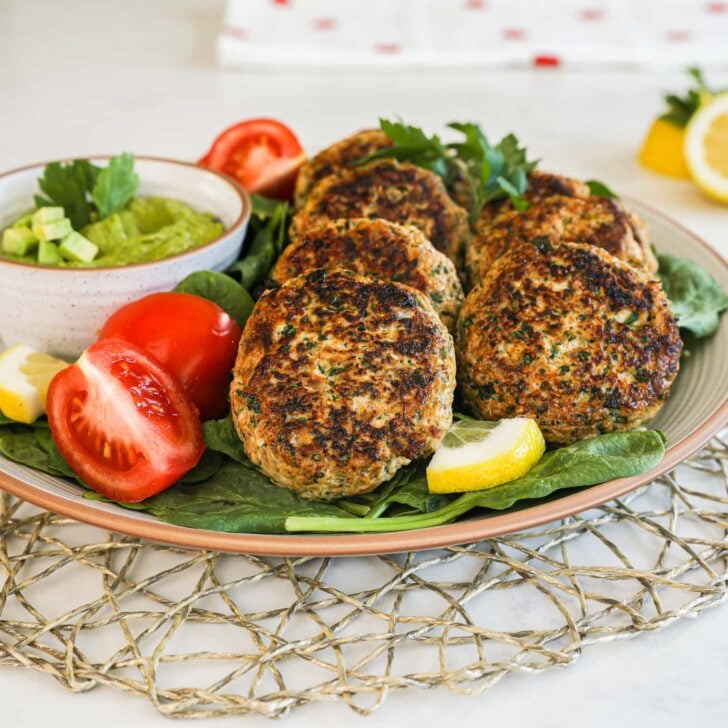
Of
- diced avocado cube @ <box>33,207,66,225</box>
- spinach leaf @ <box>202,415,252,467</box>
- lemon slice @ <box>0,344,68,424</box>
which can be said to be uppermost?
diced avocado cube @ <box>33,207,66,225</box>

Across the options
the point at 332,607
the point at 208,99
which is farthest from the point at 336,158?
the point at 208,99

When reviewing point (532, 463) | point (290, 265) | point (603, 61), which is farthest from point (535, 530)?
point (603, 61)

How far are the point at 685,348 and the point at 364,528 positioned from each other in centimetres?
154

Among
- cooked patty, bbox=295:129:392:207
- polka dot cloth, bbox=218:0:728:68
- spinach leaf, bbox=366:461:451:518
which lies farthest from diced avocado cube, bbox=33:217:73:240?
polka dot cloth, bbox=218:0:728:68

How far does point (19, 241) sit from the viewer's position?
3521mm

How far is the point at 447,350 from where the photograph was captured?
2826 millimetres

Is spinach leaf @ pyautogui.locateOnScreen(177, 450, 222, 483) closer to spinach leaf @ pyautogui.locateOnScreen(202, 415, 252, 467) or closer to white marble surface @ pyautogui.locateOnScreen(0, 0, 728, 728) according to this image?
spinach leaf @ pyautogui.locateOnScreen(202, 415, 252, 467)

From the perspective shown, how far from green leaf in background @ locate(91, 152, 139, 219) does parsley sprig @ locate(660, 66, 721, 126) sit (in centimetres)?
329

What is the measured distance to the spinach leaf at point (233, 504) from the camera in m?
2.55

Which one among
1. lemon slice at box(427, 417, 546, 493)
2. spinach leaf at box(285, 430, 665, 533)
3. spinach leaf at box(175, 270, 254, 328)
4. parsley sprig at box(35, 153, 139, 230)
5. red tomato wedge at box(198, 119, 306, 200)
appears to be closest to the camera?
spinach leaf at box(285, 430, 665, 533)

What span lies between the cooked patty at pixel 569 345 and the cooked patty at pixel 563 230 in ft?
1.02

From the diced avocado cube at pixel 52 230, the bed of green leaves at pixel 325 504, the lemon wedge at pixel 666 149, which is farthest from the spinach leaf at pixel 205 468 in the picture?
the lemon wedge at pixel 666 149

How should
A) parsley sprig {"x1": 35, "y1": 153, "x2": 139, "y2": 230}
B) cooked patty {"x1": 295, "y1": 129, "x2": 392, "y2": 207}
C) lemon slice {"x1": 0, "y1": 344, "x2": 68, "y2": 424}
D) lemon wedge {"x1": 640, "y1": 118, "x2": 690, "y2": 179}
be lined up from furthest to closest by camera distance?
lemon wedge {"x1": 640, "y1": 118, "x2": 690, "y2": 179}, cooked patty {"x1": 295, "y1": 129, "x2": 392, "y2": 207}, parsley sprig {"x1": 35, "y1": 153, "x2": 139, "y2": 230}, lemon slice {"x1": 0, "y1": 344, "x2": 68, "y2": 424}

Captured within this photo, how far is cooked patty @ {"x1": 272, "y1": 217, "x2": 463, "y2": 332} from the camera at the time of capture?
122 inches
